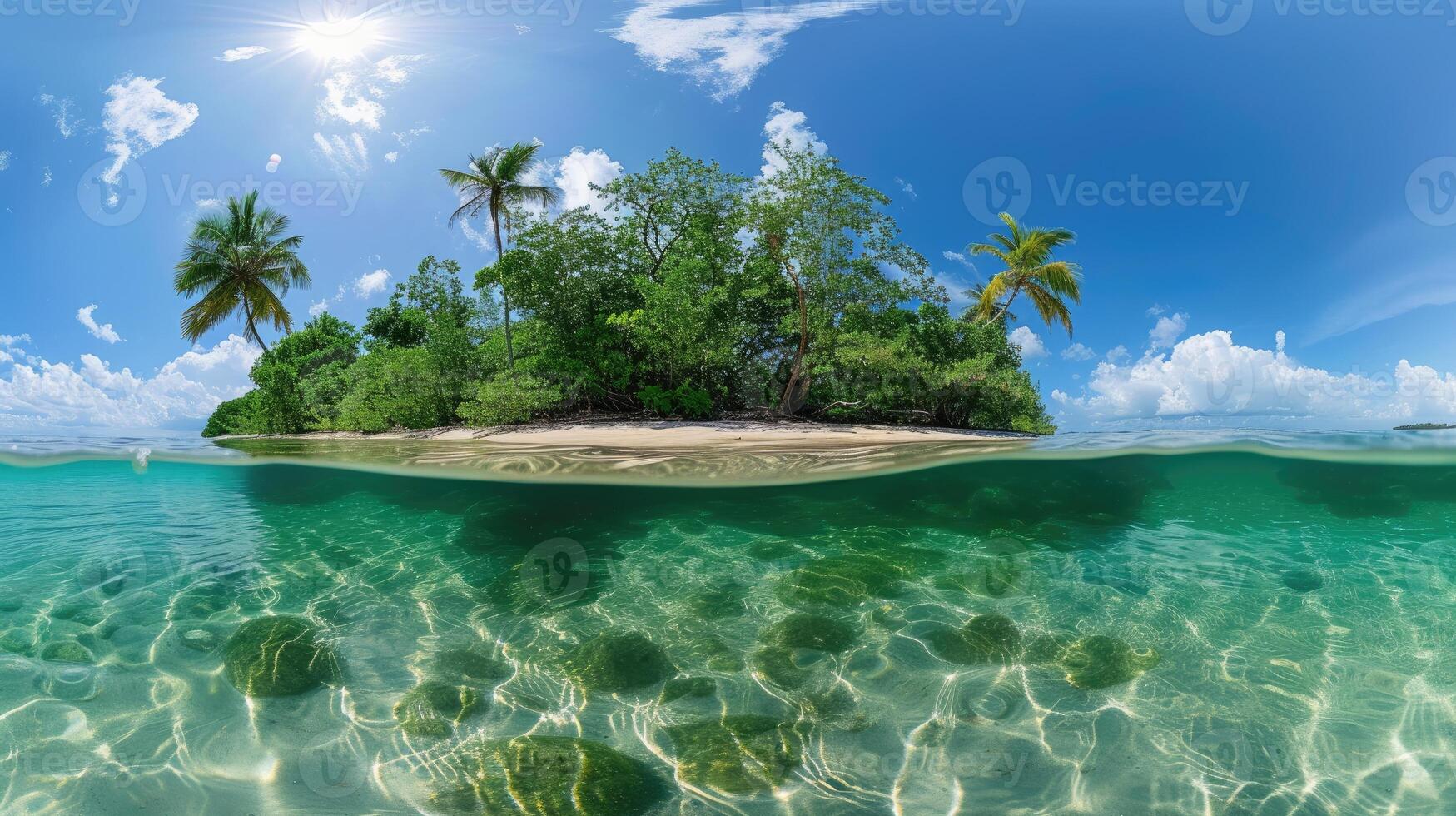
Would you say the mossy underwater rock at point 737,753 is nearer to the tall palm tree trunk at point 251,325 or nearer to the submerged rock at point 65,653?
the submerged rock at point 65,653

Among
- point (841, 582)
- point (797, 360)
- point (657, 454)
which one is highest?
point (797, 360)

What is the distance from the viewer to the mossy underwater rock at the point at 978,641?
4.50 m

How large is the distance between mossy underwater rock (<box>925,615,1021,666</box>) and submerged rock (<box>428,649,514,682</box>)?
356cm

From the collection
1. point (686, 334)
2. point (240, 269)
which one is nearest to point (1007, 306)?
point (686, 334)

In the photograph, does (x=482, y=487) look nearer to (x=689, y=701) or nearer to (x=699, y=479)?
(x=699, y=479)

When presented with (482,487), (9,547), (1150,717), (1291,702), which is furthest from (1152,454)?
(9,547)

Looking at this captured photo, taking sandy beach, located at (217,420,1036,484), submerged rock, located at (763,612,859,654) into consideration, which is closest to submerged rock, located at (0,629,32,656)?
sandy beach, located at (217,420,1036,484)

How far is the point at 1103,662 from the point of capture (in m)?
4.43

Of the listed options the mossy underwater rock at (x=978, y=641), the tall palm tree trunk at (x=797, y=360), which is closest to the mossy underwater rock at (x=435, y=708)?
the mossy underwater rock at (x=978, y=641)

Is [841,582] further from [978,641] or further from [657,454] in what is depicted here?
[657,454]

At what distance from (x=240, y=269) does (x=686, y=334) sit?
73.2ft

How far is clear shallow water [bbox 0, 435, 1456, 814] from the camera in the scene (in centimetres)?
321

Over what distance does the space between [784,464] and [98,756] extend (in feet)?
23.2

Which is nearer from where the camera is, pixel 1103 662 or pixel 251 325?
pixel 1103 662
